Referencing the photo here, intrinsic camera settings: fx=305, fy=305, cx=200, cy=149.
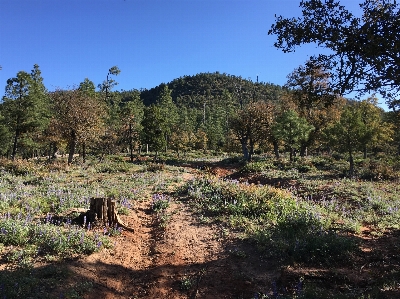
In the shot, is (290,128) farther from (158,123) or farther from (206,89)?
(206,89)

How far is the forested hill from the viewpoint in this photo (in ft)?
414

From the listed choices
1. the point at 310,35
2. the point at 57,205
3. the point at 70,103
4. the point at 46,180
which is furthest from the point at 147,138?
the point at 310,35

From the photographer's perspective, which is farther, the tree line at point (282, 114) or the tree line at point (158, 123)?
the tree line at point (158, 123)

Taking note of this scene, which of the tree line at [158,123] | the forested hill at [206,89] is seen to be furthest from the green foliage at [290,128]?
the forested hill at [206,89]

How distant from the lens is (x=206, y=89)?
14250 cm

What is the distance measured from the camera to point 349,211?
1212cm

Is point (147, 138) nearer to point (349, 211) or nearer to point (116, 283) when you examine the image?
point (349, 211)

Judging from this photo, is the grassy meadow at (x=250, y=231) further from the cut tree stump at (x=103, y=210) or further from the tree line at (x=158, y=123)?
the tree line at (x=158, y=123)

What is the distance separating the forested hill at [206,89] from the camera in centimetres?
12607

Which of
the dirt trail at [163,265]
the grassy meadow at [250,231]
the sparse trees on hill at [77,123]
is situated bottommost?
the dirt trail at [163,265]

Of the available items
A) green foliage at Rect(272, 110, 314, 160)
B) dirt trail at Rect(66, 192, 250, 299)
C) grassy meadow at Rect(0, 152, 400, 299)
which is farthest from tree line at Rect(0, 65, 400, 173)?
dirt trail at Rect(66, 192, 250, 299)

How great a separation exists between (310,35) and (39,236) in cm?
811

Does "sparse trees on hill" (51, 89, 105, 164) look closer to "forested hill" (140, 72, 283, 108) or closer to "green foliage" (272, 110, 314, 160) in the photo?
"green foliage" (272, 110, 314, 160)

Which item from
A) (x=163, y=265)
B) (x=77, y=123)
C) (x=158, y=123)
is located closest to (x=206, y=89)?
(x=158, y=123)
